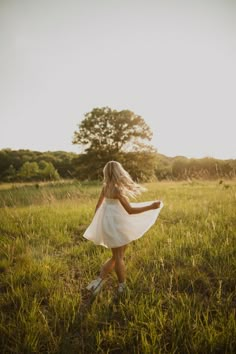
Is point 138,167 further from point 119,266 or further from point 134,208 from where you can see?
point 119,266

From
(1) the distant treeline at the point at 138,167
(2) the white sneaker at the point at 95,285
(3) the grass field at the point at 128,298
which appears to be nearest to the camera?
(3) the grass field at the point at 128,298

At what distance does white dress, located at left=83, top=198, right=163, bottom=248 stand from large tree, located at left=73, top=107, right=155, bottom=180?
21.9 metres

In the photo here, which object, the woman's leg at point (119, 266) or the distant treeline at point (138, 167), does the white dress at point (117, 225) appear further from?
the distant treeline at point (138, 167)

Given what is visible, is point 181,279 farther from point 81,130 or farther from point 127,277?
point 81,130

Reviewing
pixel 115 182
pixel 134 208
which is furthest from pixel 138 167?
pixel 134 208

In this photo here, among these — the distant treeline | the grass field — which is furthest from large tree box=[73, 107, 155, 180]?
the grass field

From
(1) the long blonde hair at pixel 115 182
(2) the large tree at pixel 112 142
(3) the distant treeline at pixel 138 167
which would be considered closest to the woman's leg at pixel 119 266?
(1) the long blonde hair at pixel 115 182

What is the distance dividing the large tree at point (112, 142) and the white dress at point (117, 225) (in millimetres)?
21896

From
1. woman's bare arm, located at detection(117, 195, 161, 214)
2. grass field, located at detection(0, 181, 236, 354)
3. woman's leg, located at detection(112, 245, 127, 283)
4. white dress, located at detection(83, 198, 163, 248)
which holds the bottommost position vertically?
grass field, located at detection(0, 181, 236, 354)

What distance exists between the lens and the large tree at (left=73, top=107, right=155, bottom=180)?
83.8 feet

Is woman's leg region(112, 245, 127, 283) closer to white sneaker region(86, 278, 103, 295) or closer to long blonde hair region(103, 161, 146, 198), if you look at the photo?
white sneaker region(86, 278, 103, 295)

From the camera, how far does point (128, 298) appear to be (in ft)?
7.88

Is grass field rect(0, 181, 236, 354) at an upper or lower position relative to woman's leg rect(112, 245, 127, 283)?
lower

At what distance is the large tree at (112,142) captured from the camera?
1005 inches
